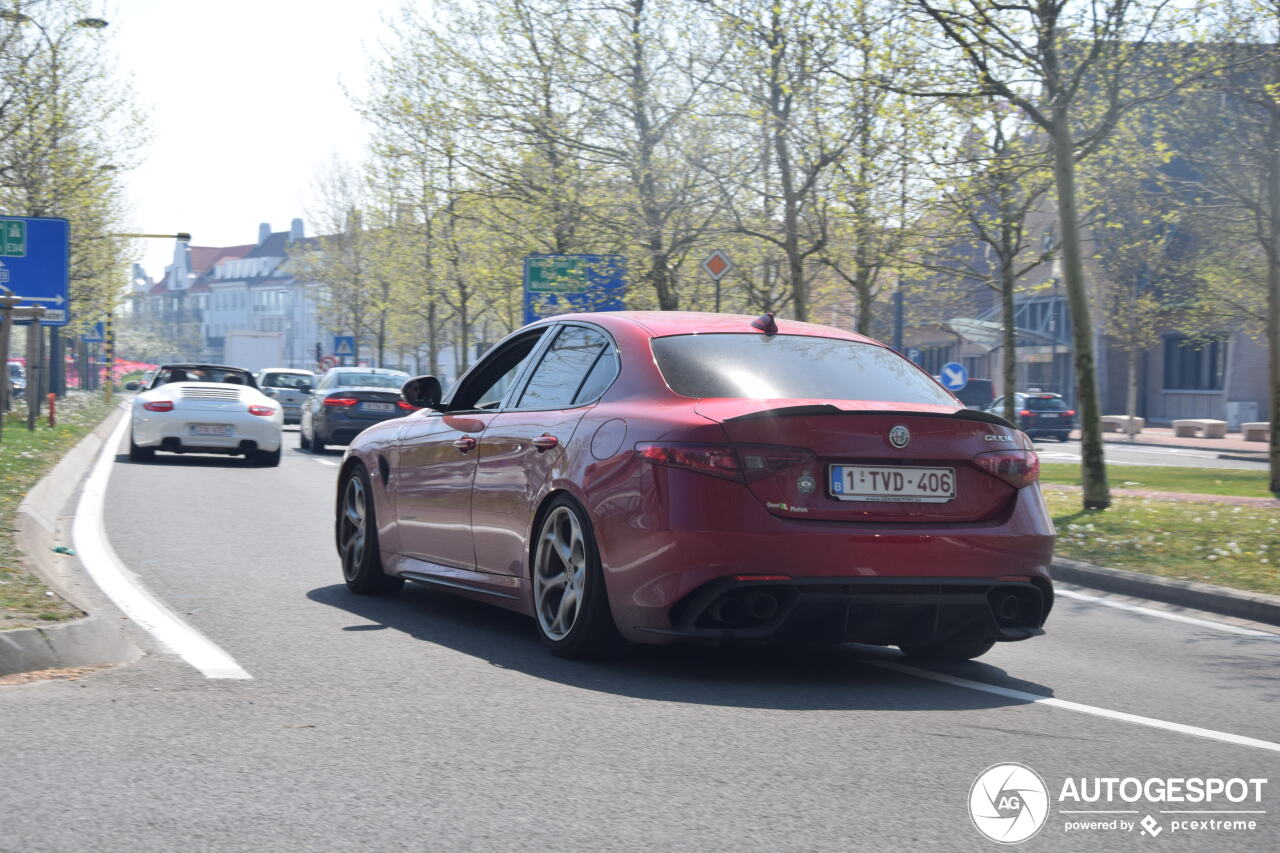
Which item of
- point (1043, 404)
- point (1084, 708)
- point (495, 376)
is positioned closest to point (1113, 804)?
point (1084, 708)

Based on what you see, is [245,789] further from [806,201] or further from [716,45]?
[716,45]

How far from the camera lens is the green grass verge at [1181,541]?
1085 centimetres

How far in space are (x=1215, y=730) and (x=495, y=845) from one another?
297 cm

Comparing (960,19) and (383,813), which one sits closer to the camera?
(383,813)

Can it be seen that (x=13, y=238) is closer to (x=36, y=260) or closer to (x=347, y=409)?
(x=36, y=260)

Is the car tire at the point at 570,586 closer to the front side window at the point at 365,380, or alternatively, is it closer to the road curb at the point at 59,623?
the road curb at the point at 59,623

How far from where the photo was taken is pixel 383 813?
4.04 meters

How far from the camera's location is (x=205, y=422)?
850 inches

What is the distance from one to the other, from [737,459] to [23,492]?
359 inches

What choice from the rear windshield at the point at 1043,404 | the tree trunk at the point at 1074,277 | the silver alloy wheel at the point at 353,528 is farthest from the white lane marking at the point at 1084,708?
the rear windshield at the point at 1043,404

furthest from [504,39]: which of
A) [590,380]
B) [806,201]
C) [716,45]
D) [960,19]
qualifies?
[590,380]

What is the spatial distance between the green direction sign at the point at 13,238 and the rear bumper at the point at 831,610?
23.4 metres

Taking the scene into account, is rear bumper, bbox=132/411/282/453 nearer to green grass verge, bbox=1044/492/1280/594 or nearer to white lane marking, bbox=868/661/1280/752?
green grass verge, bbox=1044/492/1280/594

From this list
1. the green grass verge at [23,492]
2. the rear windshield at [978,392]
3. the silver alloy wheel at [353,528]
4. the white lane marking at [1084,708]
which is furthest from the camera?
the rear windshield at [978,392]
